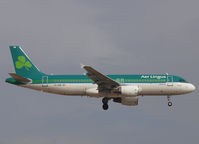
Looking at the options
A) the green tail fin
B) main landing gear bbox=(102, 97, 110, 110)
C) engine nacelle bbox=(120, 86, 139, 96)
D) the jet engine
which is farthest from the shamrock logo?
engine nacelle bbox=(120, 86, 139, 96)

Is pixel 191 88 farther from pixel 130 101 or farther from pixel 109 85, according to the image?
pixel 109 85

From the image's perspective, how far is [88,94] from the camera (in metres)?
56.5

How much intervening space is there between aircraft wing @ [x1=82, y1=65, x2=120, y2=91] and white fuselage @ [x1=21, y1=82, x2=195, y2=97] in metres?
1.16

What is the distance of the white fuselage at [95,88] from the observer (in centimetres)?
5612

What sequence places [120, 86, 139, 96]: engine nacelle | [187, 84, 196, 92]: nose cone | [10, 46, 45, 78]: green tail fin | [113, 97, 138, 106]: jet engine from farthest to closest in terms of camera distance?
[10, 46, 45, 78]: green tail fin
[113, 97, 138, 106]: jet engine
[187, 84, 196, 92]: nose cone
[120, 86, 139, 96]: engine nacelle

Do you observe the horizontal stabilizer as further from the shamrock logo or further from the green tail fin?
the shamrock logo

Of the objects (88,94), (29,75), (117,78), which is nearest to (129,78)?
(117,78)

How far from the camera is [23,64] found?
2371 inches

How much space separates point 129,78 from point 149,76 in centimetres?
268

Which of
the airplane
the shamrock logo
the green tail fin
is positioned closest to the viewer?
the airplane

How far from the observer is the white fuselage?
184 feet

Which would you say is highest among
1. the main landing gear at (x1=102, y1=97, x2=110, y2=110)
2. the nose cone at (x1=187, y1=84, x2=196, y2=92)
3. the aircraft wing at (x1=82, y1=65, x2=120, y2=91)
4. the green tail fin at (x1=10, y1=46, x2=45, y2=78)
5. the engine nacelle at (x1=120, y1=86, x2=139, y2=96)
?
the green tail fin at (x1=10, y1=46, x2=45, y2=78)

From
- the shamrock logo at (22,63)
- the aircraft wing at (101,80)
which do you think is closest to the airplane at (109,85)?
the aircraft wing at (101,80)

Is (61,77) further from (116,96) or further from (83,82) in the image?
(116,96)
